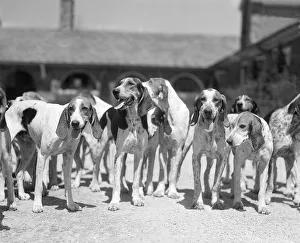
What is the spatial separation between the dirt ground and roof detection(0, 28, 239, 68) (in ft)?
62.3

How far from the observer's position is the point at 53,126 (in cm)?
586

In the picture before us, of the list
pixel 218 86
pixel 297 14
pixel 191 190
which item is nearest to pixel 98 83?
pixel 218 86

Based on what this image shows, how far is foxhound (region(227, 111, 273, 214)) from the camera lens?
233 inches

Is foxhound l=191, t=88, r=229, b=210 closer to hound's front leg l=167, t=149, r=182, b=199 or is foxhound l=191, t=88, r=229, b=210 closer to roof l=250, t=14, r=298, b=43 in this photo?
hound's front leg l=167, t=149, r=182, b=199

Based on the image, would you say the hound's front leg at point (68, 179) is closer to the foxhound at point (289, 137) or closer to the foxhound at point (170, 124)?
the foxhound at point (170, 124)

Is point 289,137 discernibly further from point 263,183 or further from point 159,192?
point 159,192

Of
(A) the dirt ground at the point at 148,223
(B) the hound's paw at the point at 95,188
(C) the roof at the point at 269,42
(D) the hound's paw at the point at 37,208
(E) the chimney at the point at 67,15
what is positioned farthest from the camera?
(E) the chimney at the point at 67,15

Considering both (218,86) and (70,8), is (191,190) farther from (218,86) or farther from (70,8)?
(70,8)

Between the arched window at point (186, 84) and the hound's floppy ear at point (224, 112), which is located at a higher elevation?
the arched window at point (186, 84)

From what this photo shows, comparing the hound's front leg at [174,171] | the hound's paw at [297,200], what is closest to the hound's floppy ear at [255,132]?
the hound's paw at [297,200]

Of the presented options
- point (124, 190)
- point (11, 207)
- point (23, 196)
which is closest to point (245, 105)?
point (124, 190)

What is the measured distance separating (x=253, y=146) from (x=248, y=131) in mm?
263

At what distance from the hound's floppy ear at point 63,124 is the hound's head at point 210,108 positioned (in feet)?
5.93

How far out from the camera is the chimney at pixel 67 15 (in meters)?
30.9
